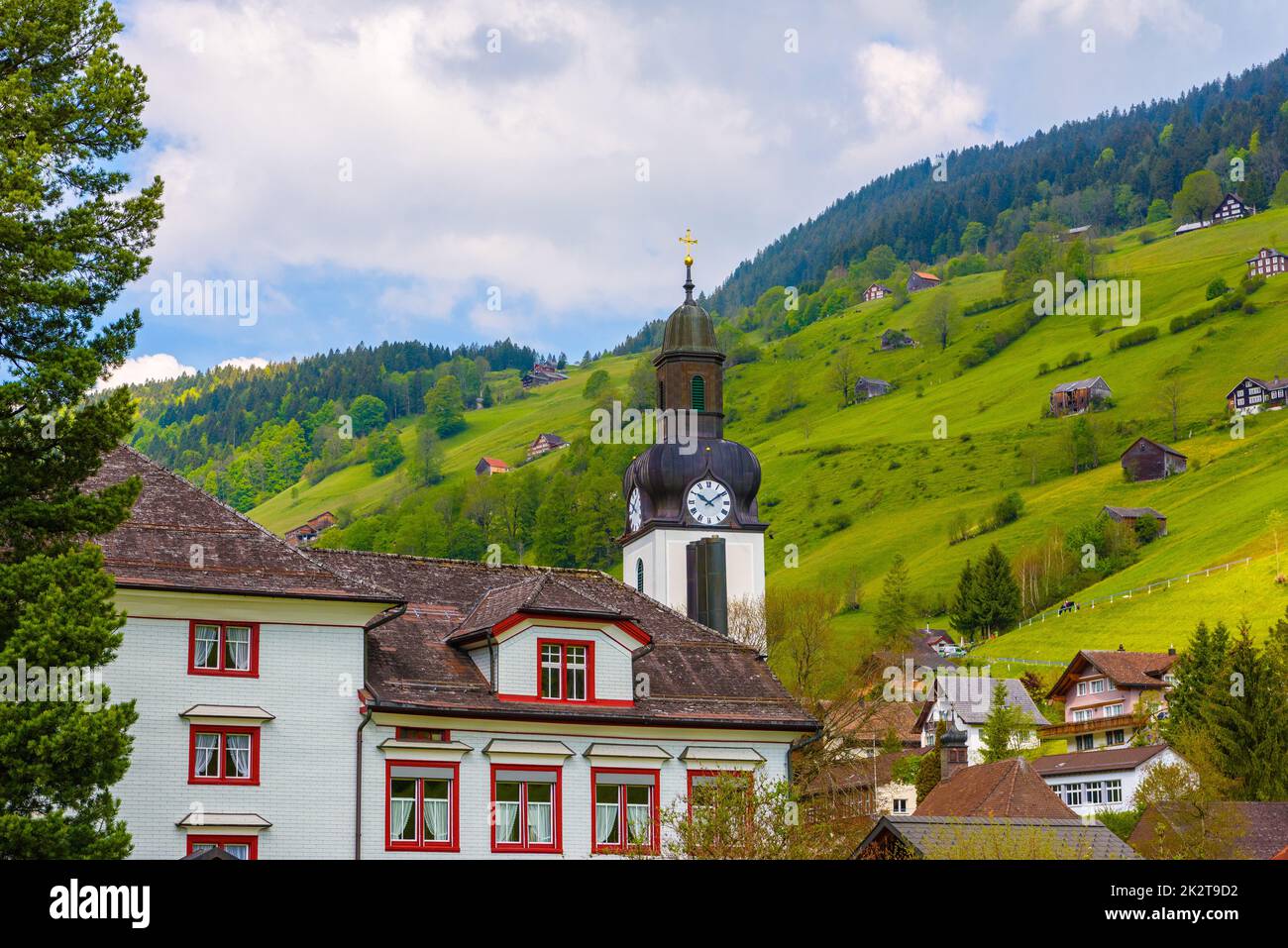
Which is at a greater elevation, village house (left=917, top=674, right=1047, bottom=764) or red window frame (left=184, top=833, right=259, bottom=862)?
village house (left=917, top=674, right=1047, bottom=764)

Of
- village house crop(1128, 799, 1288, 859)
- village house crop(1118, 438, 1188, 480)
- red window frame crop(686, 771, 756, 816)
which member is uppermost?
village house crop(1118, 438, 1188, 480)

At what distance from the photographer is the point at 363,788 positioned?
38.1 metres

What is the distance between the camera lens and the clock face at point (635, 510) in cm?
9662

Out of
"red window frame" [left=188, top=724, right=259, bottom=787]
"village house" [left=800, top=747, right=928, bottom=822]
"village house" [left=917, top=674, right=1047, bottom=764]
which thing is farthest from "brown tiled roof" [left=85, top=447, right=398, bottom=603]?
"village house" [left=917, top=674, right=1047, bottom=764]

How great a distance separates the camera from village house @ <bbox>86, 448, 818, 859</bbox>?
36625mm

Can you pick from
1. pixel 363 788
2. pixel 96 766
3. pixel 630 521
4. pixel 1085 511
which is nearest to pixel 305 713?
pixel 363 788

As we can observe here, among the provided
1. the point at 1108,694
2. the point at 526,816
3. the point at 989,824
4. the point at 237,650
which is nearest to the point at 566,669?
the point at 526,816

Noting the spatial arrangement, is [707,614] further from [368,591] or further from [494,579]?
[368,591]

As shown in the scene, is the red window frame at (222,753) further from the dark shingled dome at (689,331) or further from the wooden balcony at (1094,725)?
the wooden balcony at (1094,725)

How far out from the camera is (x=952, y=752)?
82312 mm

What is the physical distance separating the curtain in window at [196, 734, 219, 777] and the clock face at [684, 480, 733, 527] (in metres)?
59.4

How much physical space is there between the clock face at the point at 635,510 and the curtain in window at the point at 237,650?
58944 millimetres

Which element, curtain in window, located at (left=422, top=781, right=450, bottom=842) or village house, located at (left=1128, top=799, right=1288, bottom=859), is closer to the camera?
curtain in window, located at (left=422, top=781, right=450, bottom=842)

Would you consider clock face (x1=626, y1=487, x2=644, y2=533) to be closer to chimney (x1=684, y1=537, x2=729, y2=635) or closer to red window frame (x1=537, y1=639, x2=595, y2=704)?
chimney (x1=684, y1=537, x2=729, y2=635)
